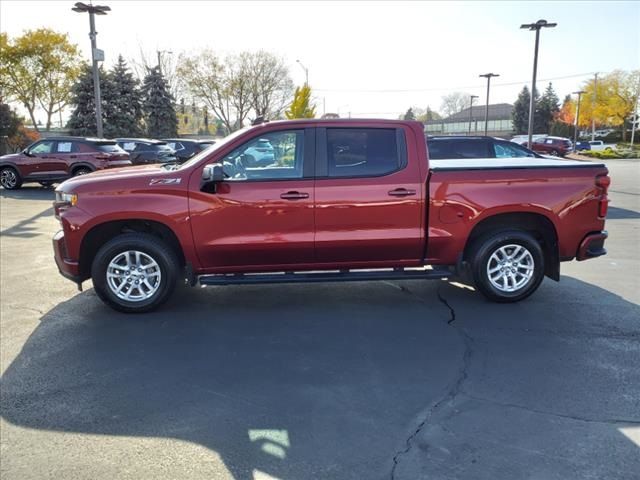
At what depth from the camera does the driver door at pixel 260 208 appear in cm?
522

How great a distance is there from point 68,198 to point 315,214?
253 centimetres

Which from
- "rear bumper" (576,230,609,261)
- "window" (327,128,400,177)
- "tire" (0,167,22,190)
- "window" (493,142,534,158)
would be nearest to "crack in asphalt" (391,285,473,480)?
"rear bumper" (576,230,609,261)

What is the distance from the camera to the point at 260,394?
12.1 feet

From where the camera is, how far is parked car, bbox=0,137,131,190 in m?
17.0

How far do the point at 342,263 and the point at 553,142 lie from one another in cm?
4181

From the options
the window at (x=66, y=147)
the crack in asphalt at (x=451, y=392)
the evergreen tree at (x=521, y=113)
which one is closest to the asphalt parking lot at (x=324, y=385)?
the crack in asphalt at (x=451, y=392)

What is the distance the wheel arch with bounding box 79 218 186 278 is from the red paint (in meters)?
0.09

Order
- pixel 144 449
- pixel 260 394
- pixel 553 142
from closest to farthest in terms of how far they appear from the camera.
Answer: pixel 144 449, pixel 260 394, pixel 553 142

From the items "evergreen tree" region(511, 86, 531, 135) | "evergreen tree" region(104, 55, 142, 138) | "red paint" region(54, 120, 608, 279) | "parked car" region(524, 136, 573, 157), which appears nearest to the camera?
"red paint" region(54, 120, 608, 279)

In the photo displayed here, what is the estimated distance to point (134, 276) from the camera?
539 cm

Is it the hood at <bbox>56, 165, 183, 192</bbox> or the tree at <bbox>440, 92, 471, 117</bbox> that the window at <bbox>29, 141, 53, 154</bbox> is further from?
the tree at <bbox>440, 92, 471, 117</bbox>

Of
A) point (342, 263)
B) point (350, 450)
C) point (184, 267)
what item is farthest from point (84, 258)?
point (350, 450)

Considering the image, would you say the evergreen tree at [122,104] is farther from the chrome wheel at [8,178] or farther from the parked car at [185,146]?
the chrome wheel at [8,178]

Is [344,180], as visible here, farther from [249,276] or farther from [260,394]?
[260,394]
